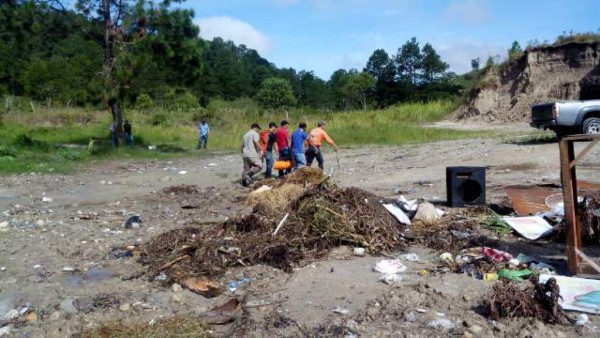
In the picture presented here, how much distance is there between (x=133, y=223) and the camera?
9.09 m

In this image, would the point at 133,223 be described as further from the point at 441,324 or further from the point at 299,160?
the point at 441,324

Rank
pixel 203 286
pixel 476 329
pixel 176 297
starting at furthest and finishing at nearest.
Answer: pixel 203 286 < pixel 176 297 < pixel 476 329

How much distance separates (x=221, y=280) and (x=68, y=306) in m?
1.50

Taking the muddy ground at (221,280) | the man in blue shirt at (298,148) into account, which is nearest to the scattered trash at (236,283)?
the muddy ground at (221,280)

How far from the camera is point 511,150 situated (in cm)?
A: 1605

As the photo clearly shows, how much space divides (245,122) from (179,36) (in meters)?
15.6

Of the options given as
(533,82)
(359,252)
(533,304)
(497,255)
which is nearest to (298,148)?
(359,252)

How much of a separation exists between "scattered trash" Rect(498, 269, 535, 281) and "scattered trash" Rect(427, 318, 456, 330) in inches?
44.5

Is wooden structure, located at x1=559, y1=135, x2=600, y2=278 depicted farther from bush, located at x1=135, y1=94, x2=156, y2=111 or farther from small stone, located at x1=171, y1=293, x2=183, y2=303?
bush, located at x1=135, y1=94, x2=156, y2=111

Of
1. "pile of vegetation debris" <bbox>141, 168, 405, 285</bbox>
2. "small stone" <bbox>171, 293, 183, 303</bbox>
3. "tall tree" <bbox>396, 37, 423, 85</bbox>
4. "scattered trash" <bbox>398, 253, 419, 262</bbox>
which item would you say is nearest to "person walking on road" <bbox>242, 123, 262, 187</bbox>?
"pile of vegetation debris" <bbox>141, 168, 405, 285</bbox>

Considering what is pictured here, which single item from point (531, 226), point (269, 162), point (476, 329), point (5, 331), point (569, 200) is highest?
point (569, 200)

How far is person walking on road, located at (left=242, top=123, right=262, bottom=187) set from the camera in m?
13.1

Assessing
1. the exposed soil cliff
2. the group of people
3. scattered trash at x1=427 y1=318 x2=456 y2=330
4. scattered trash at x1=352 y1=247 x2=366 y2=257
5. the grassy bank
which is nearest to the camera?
scattered trash at x1=427 y1=318 x2=456 y2=330

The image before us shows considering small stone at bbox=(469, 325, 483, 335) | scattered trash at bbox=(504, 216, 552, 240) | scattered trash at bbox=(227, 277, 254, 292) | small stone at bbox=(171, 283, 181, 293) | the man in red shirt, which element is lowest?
small stone at bbox=(469, 325, 483, 335)
